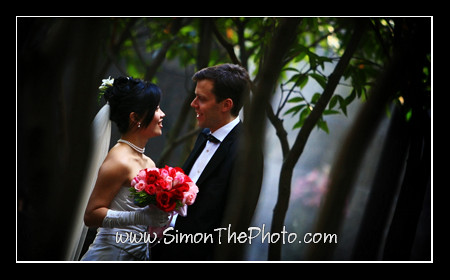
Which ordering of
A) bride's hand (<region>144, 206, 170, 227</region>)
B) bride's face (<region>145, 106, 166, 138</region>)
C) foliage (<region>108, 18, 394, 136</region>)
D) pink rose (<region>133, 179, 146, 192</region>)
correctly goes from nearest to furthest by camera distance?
pink rose (<region>133, 179, 146, 192</region>), bride's hand (<region>144, 206, 170, 227</region>), bride's face (<region>145, 106, 166, 138</region>), foliage (<region>108, 18, 394, 136</region>)

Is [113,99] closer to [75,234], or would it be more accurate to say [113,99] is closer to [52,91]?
[52,91]

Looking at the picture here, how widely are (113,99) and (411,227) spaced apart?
1878 millimetres

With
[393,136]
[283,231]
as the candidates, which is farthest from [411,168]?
[283,231]

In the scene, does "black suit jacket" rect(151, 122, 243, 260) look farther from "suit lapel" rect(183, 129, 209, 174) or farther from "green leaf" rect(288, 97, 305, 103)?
"green leaf" rect(288, 97, 305, 103)

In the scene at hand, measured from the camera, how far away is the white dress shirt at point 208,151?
2680mm

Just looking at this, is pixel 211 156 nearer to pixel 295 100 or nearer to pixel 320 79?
pixel 295 100

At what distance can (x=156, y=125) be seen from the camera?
8.75 feet

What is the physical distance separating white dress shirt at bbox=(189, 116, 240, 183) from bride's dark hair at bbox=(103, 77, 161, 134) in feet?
1.11

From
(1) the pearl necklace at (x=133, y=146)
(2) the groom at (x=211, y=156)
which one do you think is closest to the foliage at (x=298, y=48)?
(2) the groom at (x=211, y=156)

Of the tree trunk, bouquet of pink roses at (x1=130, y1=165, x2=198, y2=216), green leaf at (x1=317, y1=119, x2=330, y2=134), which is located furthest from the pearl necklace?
green leaf at (x1=317, y1=119, x2=330, y2=134)

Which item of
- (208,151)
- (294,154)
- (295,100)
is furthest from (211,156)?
(295,100)

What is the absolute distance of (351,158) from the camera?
Result: 2939mm

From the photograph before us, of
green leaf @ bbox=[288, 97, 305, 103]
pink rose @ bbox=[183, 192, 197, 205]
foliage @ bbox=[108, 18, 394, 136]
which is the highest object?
foliage @ bbox=[108, 18, 394, 136]

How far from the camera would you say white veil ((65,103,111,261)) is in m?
2.59
